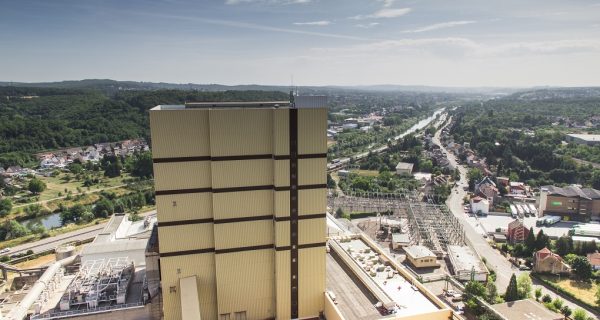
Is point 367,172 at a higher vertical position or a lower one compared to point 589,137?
lower

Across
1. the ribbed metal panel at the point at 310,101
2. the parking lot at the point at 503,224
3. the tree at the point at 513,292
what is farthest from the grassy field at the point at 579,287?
the ribbed metal panel at the point at 310,101

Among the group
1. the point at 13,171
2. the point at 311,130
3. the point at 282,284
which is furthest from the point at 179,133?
the point at 13,171

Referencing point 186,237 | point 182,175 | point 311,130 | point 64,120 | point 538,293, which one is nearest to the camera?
point 182,175

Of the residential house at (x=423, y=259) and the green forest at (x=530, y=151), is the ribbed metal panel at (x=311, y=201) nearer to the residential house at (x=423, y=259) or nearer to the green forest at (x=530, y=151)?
the residential house at (x=423, y=259)

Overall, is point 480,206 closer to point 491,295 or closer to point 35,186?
point 491,295

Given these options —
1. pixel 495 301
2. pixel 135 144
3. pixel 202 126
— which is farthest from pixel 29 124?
pixel 495 301

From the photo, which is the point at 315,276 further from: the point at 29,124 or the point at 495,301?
the point at 29,124

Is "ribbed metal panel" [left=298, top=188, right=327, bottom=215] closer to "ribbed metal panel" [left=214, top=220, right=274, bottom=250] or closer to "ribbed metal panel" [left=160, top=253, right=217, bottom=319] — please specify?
"ribbed metal panel" [left=214, top=220, right=274, bottom=250]
